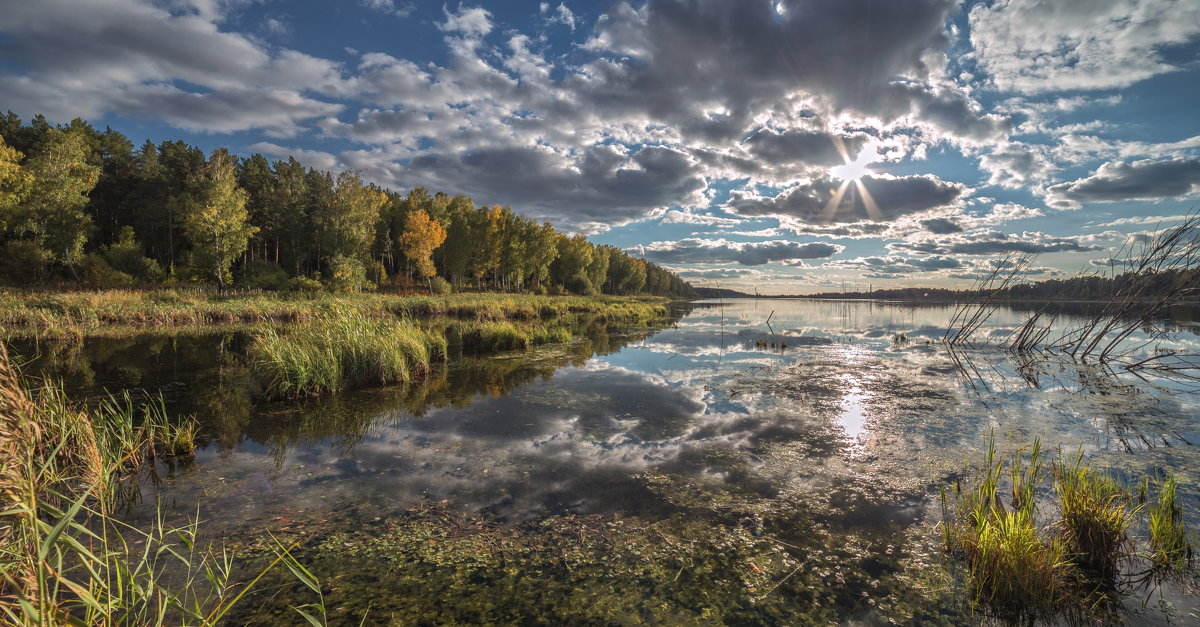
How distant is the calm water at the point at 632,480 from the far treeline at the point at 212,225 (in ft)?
96.6

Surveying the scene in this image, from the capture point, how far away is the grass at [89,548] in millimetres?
1808

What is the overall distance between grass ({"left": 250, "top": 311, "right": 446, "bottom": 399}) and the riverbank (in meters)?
3.13

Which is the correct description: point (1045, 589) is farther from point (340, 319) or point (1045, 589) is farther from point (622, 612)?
point (340, 319)

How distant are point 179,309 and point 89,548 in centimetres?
2928

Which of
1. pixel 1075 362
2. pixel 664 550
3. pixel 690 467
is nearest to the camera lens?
pixel 664 550

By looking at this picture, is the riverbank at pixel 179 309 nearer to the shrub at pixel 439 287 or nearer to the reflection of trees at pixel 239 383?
the reflection of trees at pixel 239 383

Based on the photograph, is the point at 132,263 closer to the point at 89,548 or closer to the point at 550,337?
the point at 550,337

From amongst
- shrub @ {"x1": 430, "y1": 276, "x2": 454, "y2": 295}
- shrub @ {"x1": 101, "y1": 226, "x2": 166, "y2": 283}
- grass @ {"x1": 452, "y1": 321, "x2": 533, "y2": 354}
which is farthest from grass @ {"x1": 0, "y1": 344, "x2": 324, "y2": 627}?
shrub @ {"x1": 101, "y1": 226, "x2": 166, "y2": 283}

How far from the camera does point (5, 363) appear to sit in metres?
2.31

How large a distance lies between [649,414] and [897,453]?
14.3 ft

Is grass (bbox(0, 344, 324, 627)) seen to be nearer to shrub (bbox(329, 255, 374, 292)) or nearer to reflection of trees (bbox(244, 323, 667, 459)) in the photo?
reflection of trees (bbox(244, 323, 667, 459))

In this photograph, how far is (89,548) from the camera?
363cm

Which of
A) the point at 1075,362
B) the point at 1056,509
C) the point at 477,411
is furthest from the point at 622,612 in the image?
the point at 1075,362

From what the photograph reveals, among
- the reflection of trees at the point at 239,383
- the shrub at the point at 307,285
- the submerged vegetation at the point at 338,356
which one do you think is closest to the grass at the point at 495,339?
the reflection of trees at the point at 239,383
